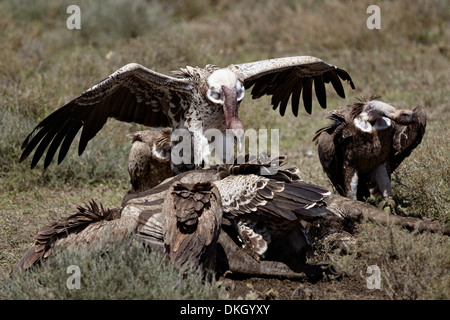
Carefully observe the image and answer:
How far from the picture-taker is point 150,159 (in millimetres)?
6859

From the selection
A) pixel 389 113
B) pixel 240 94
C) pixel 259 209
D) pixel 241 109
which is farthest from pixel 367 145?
pixel 241 109

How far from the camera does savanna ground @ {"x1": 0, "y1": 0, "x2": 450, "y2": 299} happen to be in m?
4.41

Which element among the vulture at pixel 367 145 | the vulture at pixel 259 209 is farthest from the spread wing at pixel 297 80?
the vulture at pixel 259 209

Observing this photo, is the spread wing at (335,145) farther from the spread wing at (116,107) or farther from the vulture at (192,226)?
the vulture at (192,226)

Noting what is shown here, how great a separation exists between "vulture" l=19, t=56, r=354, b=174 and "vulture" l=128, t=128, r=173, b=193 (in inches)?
6.7

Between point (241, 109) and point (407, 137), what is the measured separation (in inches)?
159

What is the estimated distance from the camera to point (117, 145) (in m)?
9.05

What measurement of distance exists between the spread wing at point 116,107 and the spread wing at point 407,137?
2.18 m

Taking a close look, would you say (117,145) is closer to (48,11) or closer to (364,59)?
(364,59)

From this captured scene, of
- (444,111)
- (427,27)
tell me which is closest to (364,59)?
(427,27)

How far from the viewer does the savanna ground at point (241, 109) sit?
4.41 m

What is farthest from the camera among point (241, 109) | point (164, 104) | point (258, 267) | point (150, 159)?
point (241, 109)

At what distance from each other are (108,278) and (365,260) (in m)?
1.96

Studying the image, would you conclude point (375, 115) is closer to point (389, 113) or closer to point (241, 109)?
point (389, 113)
